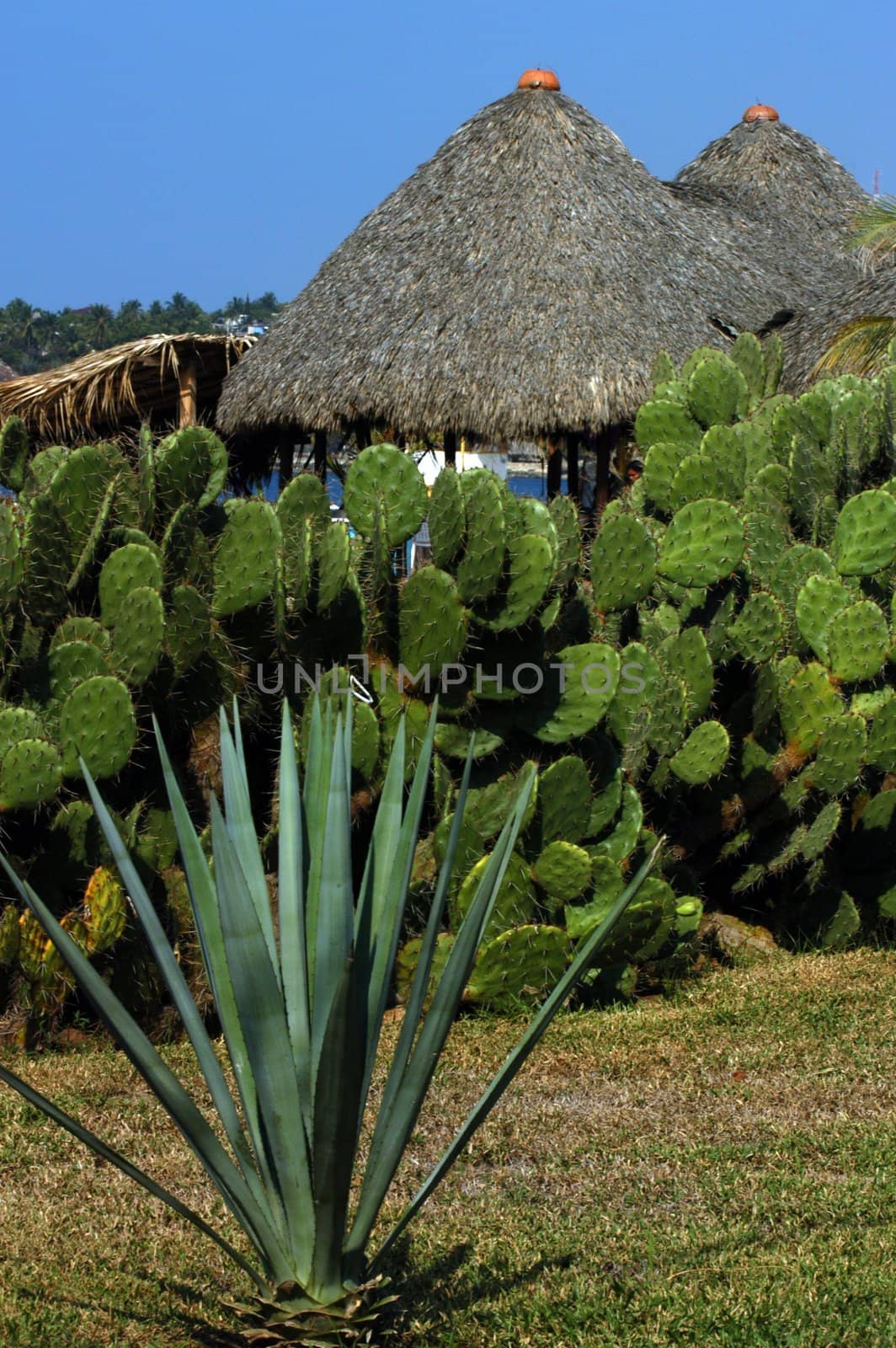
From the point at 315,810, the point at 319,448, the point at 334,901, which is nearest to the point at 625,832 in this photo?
the point at 315,810

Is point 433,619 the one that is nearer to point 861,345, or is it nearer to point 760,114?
point 861,345

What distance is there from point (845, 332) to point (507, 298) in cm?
288

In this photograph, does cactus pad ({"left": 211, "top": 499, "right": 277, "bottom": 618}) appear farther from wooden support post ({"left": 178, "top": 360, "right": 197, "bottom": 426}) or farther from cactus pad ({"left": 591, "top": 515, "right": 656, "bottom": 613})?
wooden support post ({"left": 178, "top": 360, "right": 197, "bottom": 426})

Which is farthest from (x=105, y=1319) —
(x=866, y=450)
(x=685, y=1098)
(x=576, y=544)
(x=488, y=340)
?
(x=488, y=340)

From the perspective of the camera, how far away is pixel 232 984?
264cm

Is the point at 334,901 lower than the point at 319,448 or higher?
lower

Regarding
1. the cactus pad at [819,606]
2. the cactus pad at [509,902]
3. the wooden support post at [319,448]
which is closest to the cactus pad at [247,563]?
the cactus pad at [509,902]

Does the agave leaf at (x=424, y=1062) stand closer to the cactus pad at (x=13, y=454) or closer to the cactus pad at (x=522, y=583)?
the cactus pad at (x=522, y=583)

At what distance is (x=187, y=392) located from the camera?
46.3 feet

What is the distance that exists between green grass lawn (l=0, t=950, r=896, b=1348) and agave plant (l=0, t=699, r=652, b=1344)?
38 centimetres

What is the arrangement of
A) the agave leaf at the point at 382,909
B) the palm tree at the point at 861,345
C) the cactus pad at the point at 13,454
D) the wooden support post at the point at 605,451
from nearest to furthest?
the agave leaf at the point at 382,909 → the cactus pad at the point at 13,454 → the palm tree at the point at 861,345 → the wooden support post at the point at 605,451

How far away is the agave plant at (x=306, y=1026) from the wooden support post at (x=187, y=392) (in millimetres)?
11358

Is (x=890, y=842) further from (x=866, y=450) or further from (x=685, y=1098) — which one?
(x=685, y=1098)

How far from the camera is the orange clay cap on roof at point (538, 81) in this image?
15648 millimetres
